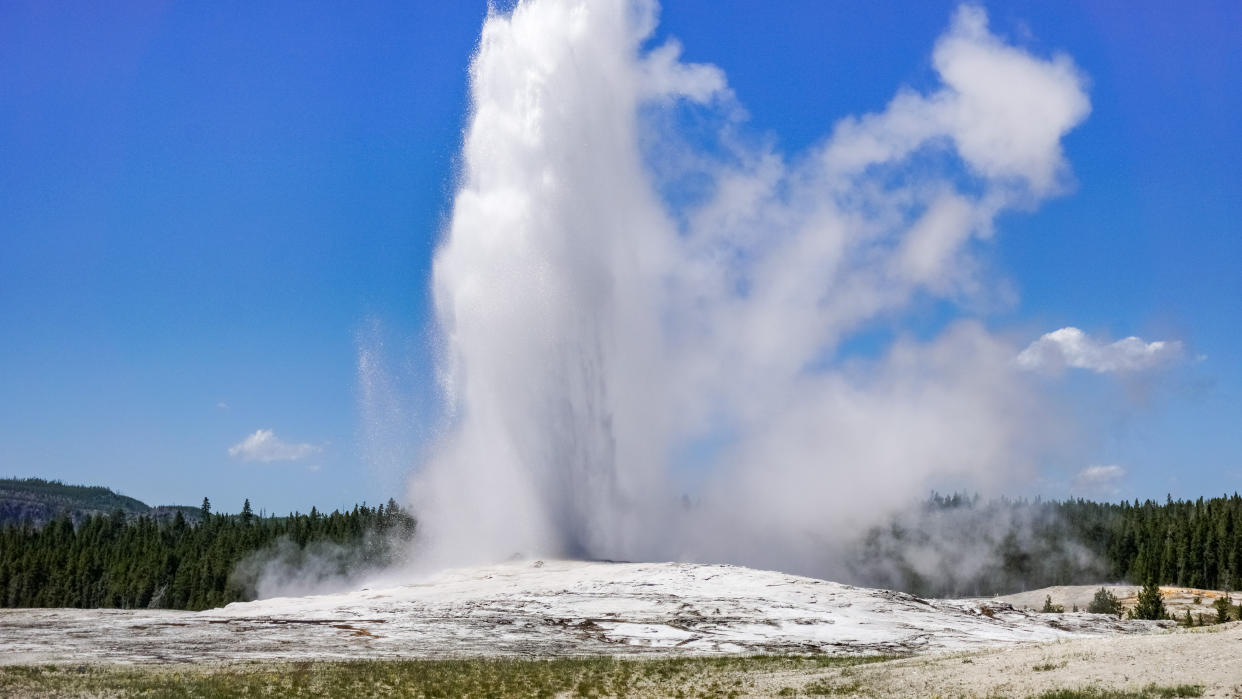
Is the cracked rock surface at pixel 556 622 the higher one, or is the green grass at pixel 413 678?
the cracked rock surface at pixel 556 622

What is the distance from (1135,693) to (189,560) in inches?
4356

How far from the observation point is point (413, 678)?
93.4 ft

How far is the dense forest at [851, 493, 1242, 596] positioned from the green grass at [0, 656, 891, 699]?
97.8 meters

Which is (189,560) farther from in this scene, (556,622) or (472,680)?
(472,680)

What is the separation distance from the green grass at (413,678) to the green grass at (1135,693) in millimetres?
6510

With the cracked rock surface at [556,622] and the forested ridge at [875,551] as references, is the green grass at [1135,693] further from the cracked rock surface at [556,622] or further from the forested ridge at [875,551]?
the forested ridge at [875,551]

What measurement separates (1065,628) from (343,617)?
34445 millimetres

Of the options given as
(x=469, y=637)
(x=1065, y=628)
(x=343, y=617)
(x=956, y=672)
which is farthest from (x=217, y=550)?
(x=956, y=672)

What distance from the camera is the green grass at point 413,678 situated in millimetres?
25062

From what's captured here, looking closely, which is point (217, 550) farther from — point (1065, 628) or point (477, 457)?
point (1065, 628)

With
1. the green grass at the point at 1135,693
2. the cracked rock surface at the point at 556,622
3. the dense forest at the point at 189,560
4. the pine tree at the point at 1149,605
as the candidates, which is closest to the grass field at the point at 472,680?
the green grass at the point at 1135,693

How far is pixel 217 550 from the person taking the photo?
364ft

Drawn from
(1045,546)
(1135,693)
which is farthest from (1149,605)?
(1045,546)

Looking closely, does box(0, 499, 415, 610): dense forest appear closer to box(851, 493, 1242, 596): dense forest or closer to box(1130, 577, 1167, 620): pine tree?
box(1130, 577, 1167, 620): pine tree
